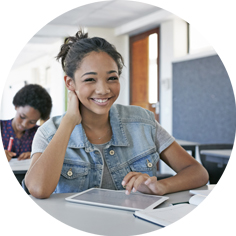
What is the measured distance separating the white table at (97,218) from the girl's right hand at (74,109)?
1.33 ft

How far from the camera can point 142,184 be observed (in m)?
1.21

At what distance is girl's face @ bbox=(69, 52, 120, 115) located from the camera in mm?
1378

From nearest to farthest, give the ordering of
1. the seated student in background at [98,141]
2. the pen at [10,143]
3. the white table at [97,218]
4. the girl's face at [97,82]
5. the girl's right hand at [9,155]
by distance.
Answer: the white table at [97,218], the seated student in background at [98,141], the girl's face at [97,82], the girl's right hand at [9,155], the pen at [10,143]

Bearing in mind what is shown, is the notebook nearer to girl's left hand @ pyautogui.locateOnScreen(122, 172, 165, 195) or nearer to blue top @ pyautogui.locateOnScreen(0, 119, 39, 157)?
girl's left hand @ pyautogui.locateOnScreen(122, 172, 165, 195)

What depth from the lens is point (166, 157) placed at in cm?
152

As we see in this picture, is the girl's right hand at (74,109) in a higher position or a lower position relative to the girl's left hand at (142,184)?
higher

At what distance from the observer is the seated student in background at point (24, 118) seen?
2.56 meters

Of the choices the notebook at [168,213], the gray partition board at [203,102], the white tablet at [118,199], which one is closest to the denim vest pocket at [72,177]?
the white tablet at [118,199]

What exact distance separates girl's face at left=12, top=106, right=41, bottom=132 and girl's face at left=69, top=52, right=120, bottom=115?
122 centimetres

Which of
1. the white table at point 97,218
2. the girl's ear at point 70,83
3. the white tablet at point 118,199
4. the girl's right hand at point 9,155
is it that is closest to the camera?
the white table at point 97,218

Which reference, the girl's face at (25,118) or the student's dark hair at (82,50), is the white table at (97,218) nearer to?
the student's dark hair at (82,50)

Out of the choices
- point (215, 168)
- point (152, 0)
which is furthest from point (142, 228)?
point (215, 168)

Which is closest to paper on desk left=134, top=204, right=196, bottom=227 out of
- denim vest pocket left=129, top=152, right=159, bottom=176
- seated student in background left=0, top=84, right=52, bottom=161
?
denim vest pocket left=129, top=152, right=159, bottom=176

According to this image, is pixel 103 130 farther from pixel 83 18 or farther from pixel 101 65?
pixel 83 18
